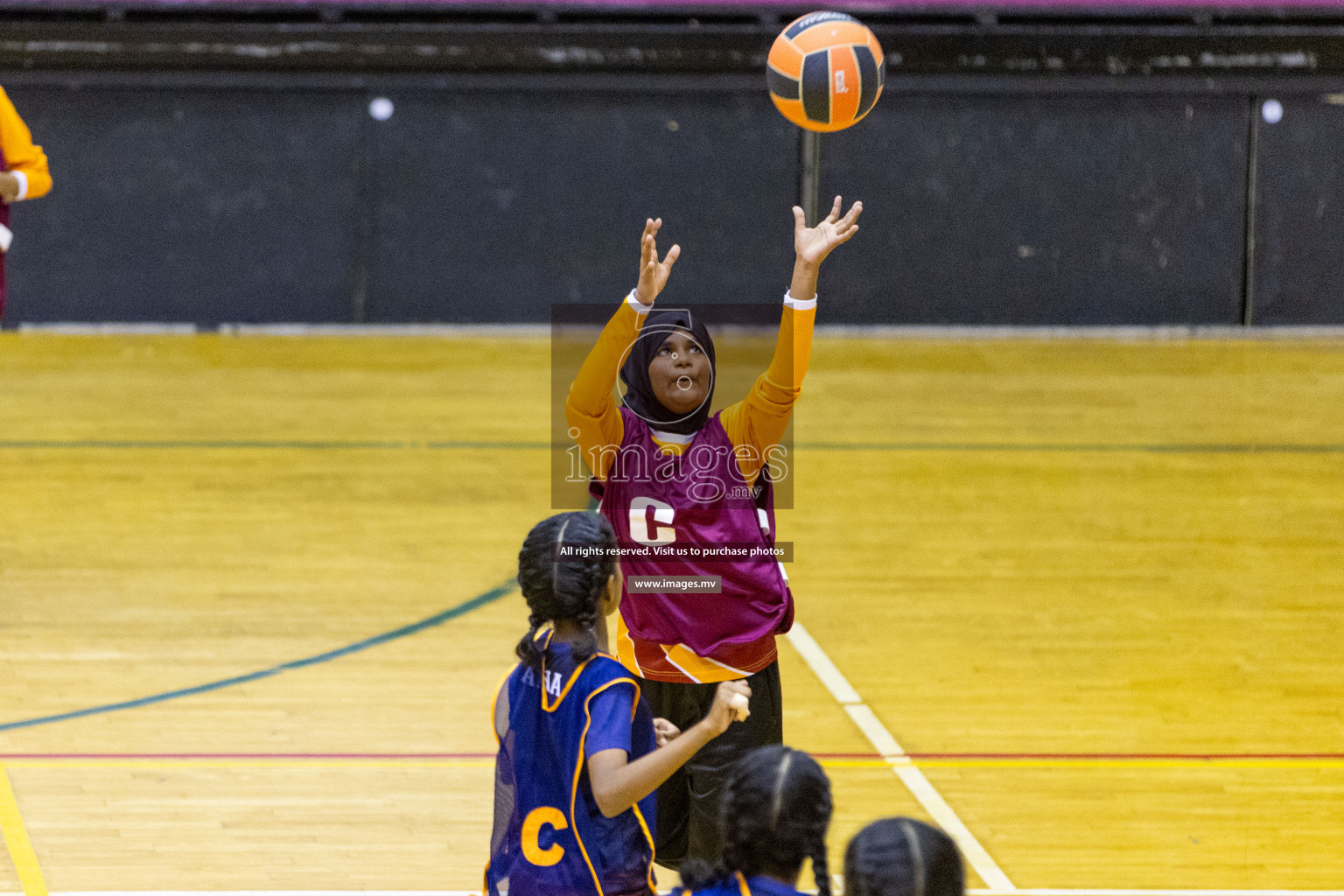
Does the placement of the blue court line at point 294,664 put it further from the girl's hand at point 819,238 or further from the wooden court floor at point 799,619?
the girl's hand at point 819,238

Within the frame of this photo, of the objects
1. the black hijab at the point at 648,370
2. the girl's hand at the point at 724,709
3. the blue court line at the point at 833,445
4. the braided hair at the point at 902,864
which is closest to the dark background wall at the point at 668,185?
the blue court line at the point at 833,445

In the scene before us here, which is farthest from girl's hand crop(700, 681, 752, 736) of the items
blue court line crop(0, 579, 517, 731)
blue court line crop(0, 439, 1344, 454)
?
blue court line crop(0, 439, 1344, 454)

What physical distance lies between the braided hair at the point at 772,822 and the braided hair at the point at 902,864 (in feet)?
0.45

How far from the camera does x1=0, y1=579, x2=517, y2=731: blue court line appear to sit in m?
5.07

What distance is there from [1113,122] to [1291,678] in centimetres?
1059

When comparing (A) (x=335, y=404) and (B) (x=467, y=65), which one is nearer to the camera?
(A) (x=335, y=404)

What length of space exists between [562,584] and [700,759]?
2.69 ft

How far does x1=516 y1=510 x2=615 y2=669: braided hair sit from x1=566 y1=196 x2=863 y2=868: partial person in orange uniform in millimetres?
631

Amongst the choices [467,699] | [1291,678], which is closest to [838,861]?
[467,699]

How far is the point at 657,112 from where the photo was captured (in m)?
15.2

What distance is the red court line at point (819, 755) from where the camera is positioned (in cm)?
471

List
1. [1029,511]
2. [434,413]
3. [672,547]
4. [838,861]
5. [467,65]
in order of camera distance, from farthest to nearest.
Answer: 1. [467,65]
2. [434,413]
3. [1029,511]
4. [838,861]
5. [672,547]

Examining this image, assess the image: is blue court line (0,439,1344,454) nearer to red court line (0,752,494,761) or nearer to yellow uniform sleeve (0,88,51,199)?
yellow uniform sleeve (0,88,51,199)

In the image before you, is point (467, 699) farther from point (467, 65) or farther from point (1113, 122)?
point (1113, 122)
